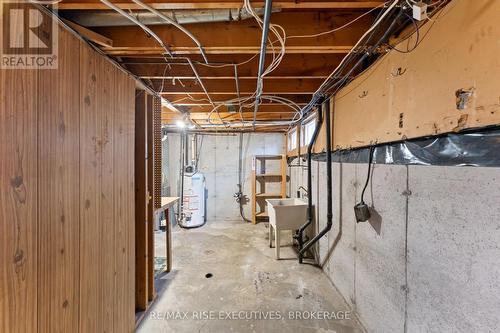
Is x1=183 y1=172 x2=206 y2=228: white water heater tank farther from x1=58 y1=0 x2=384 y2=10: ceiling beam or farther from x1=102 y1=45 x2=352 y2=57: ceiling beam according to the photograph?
x1=58 y1=0 x2=384 y2=10: ceiling beam

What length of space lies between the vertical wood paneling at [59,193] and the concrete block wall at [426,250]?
1.78 metres

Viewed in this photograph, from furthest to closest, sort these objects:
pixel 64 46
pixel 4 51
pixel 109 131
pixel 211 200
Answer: pixel 211 200, pixel 109 131, pixel 64 46, pixel 4 51

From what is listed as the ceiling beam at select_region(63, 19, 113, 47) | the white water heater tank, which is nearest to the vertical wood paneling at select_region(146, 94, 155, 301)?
the ceiling beam at select_region(63, 19, 113, 47)

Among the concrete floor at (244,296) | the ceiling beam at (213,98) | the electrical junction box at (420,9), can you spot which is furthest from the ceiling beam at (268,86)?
the concrete floor at (244,296)

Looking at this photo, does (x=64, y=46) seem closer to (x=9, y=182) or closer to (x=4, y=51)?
(x=4, y=51)

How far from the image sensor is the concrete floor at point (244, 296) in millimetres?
1999

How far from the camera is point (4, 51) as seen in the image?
837 millimetres

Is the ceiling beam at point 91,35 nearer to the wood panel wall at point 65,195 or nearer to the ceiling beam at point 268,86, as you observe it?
the wood panel wall at point 65,195

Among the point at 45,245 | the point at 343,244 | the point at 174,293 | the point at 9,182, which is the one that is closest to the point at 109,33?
the point at 9,182

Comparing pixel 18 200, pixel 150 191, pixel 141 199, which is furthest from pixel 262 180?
pixel 18 200

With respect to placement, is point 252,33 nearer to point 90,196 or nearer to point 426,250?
point 90,196

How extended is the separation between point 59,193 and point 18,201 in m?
0.21

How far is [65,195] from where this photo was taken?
113 cm

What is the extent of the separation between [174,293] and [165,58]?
221cm
